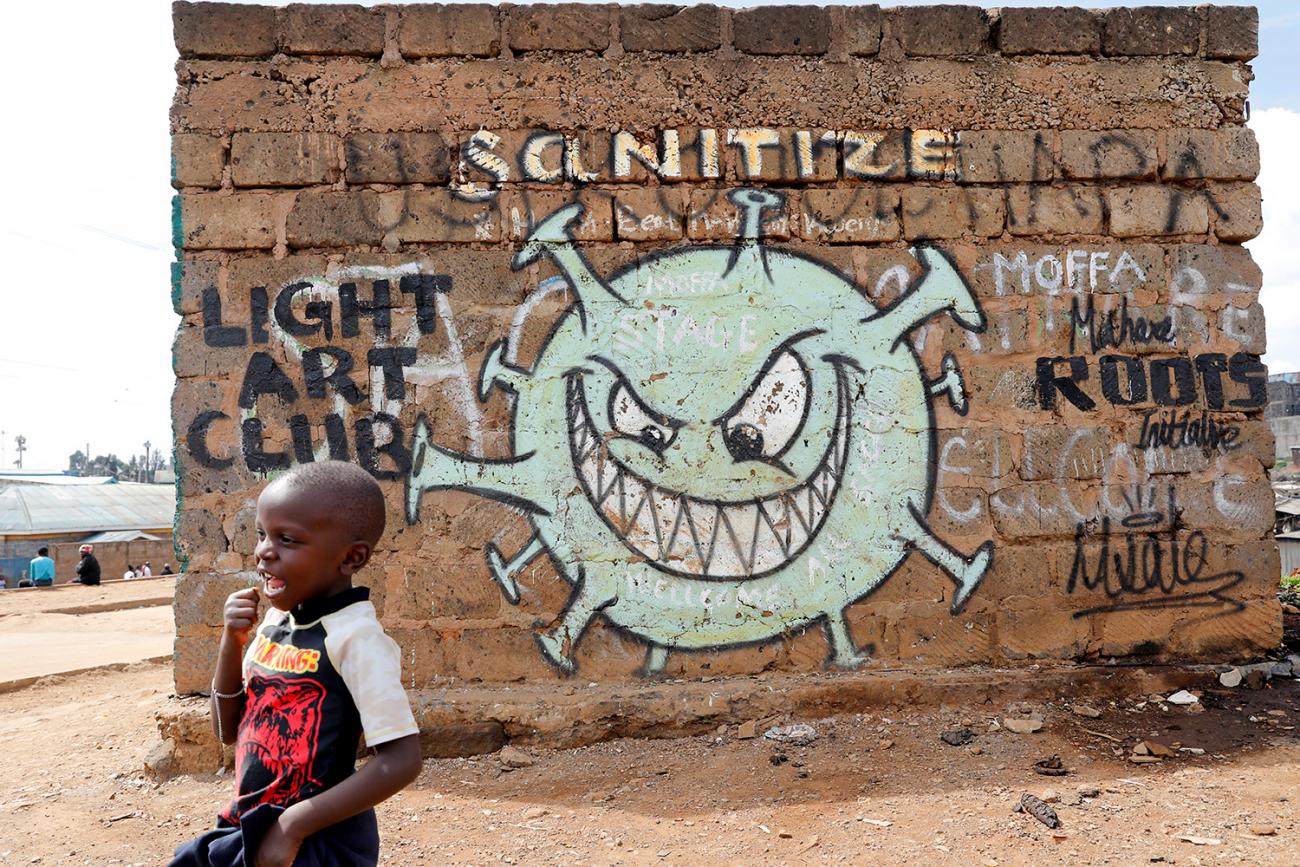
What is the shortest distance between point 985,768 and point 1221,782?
0.84m

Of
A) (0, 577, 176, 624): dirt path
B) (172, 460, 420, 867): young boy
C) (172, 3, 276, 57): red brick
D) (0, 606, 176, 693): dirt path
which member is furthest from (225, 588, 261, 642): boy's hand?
(0, 577, 176, 624): dirt path

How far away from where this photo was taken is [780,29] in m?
4.27

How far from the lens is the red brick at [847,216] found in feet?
14.0

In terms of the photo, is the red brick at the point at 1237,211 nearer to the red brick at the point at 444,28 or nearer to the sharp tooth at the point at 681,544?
the sharp tooth at the point at 681,544

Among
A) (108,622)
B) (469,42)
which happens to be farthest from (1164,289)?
(108,622)

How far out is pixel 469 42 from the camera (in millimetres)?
4191

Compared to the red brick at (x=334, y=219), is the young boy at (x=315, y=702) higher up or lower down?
lower down

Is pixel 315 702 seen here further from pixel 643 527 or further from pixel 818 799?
pixel 643 527

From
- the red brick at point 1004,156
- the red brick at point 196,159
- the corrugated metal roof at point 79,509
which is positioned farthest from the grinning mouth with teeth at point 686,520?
the corrugated metal roof at point 79,509

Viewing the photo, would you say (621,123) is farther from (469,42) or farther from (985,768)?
(985,768)

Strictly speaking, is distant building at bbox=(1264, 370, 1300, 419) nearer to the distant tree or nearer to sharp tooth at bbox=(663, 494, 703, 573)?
sharp tooth at bbox=(663, 494, 703, 573)

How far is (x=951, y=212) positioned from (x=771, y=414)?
1252mm

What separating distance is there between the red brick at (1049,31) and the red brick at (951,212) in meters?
0.70

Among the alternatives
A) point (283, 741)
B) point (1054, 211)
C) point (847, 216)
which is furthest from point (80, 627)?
point (1054, 211)
